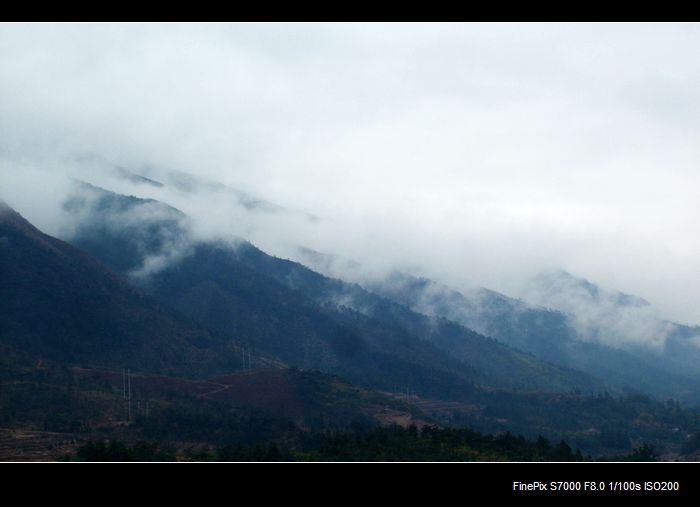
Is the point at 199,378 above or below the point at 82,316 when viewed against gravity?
below

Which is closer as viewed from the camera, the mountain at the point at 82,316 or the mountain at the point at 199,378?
the mountain at the point at 199,378

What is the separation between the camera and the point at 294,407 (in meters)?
119

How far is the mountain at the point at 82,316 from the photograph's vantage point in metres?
133

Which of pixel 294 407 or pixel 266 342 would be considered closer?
pixel 294 407

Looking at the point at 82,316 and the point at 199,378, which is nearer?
the point at 82,316

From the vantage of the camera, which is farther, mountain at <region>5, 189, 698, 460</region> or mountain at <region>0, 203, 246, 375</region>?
mountain at <region>0, 203, 246, 375</region>

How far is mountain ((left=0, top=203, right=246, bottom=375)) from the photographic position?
133 meters

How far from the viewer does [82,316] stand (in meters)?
142
